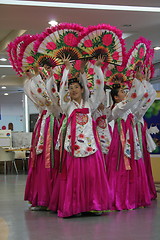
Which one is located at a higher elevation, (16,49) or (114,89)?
(16,49)

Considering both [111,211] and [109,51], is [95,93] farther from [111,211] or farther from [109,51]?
[111,211]

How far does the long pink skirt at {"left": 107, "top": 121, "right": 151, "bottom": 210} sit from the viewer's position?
481 centimetres

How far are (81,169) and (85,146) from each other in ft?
0.81

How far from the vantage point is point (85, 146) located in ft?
14.5

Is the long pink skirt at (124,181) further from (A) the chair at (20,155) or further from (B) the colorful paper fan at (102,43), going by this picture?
(A) the chair at (20,155)

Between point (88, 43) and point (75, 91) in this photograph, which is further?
point (75, 91)

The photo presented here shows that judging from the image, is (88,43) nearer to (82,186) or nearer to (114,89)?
(114,89)

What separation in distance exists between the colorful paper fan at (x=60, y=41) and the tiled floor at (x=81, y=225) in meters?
1.75

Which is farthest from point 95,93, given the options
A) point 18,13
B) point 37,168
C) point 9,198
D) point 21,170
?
point 21,170

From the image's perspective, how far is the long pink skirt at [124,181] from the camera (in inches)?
189

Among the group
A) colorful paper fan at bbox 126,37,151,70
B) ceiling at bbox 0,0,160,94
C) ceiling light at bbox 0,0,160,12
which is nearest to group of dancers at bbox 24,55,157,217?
colorful paper fan at bbox 126,37,151,70

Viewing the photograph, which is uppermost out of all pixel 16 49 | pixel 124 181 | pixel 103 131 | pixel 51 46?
pixel 16 49

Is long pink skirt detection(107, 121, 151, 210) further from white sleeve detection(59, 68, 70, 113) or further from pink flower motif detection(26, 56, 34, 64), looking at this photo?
pink flower motif detection(26, 56, 34, 64)

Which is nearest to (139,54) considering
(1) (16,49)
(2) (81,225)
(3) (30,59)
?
(3) (30,59)
